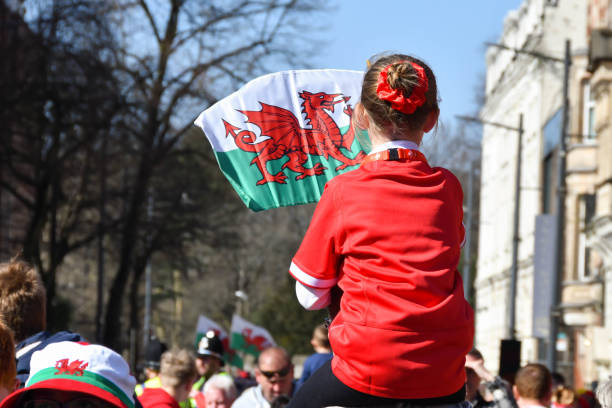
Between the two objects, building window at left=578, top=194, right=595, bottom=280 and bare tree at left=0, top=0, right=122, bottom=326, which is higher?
bare tree at left=0, top=0, right=122, bottom=326

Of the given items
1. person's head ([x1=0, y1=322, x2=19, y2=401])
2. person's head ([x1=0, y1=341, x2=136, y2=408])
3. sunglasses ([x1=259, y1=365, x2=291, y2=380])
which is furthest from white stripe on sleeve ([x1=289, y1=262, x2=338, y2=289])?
sunglasses ([x1=259, y1=365, x2=291, y2=380])

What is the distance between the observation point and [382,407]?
3693mm

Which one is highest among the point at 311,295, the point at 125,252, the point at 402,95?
the point at 402,95

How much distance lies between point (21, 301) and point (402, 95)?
219 centimetres

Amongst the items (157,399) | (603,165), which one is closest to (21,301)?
(157,399)

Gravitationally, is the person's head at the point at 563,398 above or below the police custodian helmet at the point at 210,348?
below

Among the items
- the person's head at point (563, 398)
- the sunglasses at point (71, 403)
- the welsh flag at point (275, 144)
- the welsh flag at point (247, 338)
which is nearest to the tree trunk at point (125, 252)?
the welsh flag at point (247, 338)

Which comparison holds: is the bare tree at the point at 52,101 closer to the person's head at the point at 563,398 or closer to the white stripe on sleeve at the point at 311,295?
the person's head at the point at 563,398

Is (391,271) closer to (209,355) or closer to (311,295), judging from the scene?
(311,295)

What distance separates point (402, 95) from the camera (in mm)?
3938

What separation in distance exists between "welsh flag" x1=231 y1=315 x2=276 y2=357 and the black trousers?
67.9 ft

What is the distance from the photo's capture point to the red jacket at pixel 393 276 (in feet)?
12.0

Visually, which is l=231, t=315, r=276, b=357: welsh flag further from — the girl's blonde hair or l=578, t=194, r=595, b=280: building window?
Answer: the girl's blonde hair

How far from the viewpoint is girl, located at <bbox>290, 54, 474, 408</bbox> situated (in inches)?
144
